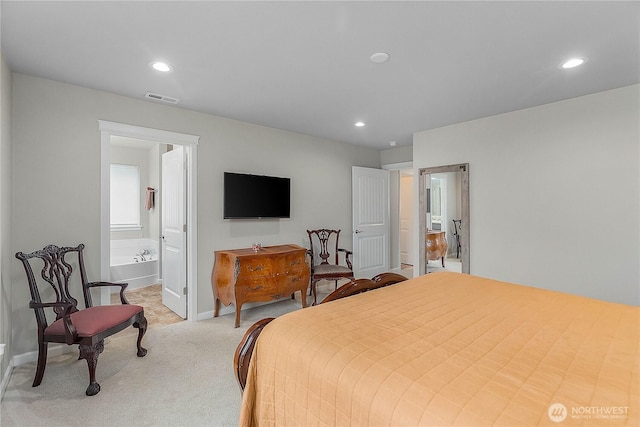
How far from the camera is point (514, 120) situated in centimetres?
350

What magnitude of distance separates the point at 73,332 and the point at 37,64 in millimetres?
2078

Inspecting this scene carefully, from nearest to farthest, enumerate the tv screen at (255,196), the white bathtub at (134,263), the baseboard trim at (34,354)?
the baseboard trim at (34,354) → the tv screen at (255,196) → the white bathtub at (134,263)

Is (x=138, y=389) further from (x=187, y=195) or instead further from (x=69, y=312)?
(x=187, y=195)

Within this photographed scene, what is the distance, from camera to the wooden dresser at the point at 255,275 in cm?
340

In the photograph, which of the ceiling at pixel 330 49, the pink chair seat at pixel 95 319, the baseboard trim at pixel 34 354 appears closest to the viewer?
the ceiling at pixel 330 49

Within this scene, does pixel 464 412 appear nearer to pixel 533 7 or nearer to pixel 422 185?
pixel 533 7

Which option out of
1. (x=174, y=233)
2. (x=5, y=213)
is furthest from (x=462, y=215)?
(x=5, y=213)

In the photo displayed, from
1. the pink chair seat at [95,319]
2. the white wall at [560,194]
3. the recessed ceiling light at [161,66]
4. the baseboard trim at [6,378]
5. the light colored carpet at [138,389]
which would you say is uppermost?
the recessed ceiling light at [161,66]

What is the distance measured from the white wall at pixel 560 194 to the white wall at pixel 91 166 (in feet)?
8.09

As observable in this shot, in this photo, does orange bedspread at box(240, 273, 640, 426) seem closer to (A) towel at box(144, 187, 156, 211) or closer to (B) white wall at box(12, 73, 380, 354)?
(B) white wall at box(12, 73, 380, 354)

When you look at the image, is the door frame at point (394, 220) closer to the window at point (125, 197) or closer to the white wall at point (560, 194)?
the white wall at point (560, 194)

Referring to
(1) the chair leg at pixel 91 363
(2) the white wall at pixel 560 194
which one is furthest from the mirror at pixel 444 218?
(1) the chair leg at pixel 91 363

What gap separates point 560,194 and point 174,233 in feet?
14.5

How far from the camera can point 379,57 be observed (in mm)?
2256
